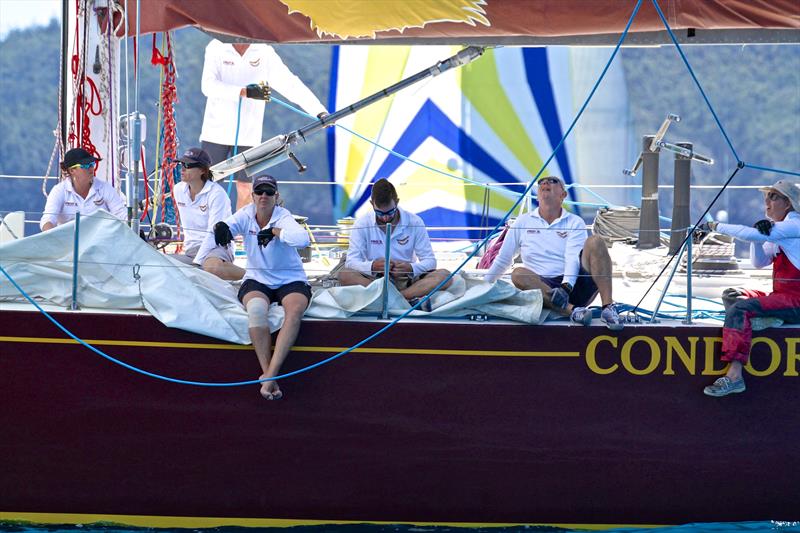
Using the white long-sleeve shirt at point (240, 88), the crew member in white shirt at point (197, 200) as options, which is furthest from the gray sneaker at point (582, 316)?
the white long-sleeve shirt at point (240, 88)

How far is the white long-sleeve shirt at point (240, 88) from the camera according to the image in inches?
289

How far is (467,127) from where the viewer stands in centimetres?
1097

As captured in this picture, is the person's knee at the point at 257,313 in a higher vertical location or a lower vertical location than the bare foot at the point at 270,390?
higher

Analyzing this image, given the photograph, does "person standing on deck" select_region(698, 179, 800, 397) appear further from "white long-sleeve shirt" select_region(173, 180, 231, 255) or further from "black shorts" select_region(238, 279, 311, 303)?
"white long-sleeve shirt" select_region(173, 180, 231, 255)

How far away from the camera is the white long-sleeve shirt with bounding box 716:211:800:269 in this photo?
4.93m

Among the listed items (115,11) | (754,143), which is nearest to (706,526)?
(115,11)

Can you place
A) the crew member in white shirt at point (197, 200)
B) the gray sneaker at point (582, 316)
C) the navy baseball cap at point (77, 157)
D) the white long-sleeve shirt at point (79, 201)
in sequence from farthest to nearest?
the crew member in white shirt at point (197, 200)
the white long-sleeve shirt at point (79, 201)
the navy baseball cap at point (77, 157)
the gray sneaker at point (582, 316)

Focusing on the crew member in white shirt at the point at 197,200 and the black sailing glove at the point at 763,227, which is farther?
the crew member in white shirt at the point at 197,200

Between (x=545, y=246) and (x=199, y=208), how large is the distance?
5.71ft

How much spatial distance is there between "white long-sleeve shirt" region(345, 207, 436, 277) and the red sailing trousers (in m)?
1.35

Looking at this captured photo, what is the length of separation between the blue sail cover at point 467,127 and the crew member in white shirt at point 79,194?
510 cm

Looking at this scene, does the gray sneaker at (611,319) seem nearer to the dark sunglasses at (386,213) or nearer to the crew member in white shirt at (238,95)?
the dark sunglasses at (386,213)

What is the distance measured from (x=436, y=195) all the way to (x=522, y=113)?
113 cm

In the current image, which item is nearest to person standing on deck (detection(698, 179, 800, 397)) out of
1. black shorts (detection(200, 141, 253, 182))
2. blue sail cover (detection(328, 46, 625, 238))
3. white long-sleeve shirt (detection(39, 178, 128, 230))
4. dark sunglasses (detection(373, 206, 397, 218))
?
dark sunglasses (detection(373, 206, 397, 218))
